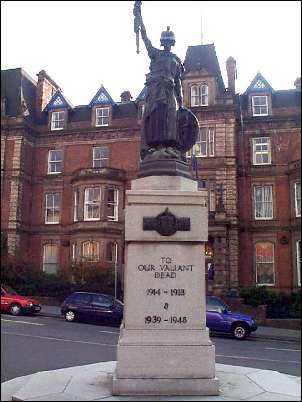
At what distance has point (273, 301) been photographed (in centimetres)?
2661

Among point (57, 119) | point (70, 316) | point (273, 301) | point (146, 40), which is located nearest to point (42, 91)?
point (57, 119)

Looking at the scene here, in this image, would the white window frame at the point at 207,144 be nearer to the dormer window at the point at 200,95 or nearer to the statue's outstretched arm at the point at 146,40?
the dormer window at the point at 200,95

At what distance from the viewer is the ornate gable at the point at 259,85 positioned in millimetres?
36531

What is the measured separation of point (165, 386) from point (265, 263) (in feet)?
92.6

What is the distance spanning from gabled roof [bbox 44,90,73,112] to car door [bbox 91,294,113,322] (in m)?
22.3

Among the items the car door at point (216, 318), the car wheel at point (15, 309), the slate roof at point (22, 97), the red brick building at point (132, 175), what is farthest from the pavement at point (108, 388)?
the slate roof at point (22, 97)

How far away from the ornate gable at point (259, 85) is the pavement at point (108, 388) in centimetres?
3183

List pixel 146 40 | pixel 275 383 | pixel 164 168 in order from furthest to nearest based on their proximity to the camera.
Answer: pixel 146 40 < pixel 164 168 < pixel 275 383

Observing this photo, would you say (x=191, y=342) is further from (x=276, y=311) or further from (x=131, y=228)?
(x=276, y=311)

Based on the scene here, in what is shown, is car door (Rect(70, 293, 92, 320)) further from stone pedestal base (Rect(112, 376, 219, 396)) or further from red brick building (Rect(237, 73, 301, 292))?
stone pedestal base (Rect(112, 376, 219, 396))

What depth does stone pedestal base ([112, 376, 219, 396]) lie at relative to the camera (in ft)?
20.6

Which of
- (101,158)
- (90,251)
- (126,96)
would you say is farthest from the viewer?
(126,96)

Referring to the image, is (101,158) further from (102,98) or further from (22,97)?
(22,97)

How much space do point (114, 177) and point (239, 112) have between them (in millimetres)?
Result: 10927
